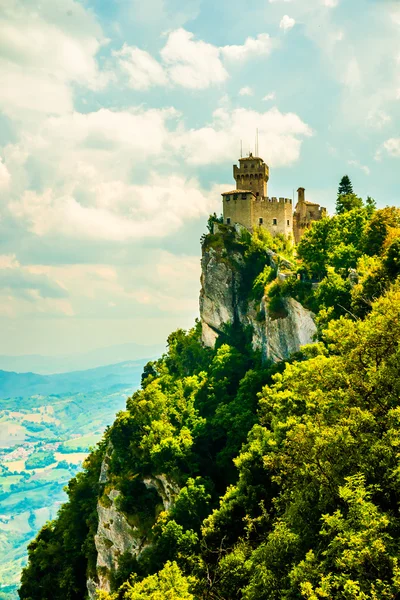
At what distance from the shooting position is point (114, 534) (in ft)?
178

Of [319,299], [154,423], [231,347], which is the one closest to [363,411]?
[319,299]

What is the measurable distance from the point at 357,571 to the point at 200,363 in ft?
179

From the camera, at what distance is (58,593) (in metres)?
60.5

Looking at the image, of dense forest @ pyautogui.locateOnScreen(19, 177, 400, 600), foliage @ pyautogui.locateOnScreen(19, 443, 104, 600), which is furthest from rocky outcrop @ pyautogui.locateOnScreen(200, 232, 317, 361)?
foliage @ pyautogui.locateOnScreen(19, 443, 104, 600)

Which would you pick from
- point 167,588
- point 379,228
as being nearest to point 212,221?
point 379,228

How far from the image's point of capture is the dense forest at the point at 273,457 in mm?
19922

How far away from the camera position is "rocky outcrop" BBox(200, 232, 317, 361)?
192 ft

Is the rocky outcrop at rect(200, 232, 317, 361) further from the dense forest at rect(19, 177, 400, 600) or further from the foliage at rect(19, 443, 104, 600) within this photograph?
the foliage at rect(19, 443, 104, 600)

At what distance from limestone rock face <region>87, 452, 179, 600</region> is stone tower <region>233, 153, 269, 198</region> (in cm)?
4046

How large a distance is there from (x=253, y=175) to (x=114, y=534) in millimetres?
47853

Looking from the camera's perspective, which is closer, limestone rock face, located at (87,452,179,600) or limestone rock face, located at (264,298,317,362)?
limestone rock face, located at (87,452,179,600)

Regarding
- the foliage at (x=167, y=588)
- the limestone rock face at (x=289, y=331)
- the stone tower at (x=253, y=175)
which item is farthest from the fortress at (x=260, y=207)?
the foliage at (x=167, y=588)

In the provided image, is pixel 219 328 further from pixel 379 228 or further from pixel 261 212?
pixel 379 228

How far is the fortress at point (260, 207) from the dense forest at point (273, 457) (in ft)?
11.0
